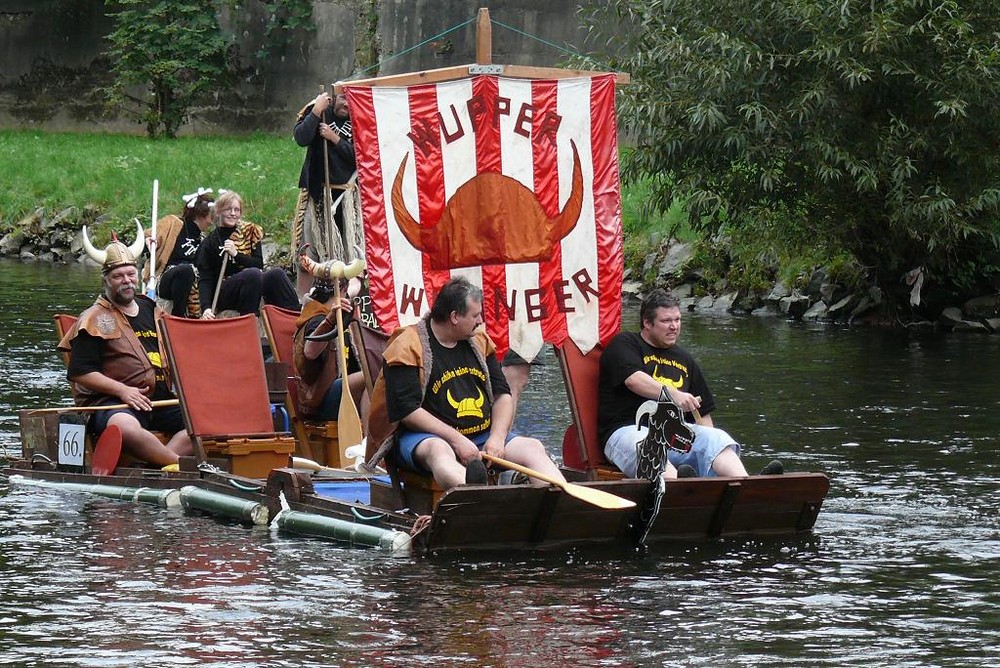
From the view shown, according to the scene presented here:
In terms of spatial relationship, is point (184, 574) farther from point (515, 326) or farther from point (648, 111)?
point (648, 111)

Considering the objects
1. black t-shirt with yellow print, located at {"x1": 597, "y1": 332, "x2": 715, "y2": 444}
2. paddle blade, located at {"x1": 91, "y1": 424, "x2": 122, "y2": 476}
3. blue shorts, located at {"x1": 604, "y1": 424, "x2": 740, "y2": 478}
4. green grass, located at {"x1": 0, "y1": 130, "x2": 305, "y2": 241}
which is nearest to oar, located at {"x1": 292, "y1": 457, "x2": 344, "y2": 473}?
paddle blade, located at {"x1": 91, "y1": 424, "x2": 122, "y2": 476}

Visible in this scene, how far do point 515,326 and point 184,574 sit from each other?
3026mm

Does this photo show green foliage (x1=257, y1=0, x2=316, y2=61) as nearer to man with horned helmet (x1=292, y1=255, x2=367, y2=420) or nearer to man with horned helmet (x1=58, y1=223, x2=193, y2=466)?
man with horned helmet (x1=292, y1=255, x2=367, y2=420)

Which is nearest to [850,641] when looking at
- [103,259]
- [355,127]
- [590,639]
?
[590,639]

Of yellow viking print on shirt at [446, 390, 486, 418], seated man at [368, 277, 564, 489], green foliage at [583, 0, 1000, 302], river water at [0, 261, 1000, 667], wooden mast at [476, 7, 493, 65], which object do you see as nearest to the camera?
river water at [0, 261, 1000, 667]

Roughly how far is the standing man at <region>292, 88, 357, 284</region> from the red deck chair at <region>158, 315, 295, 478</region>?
242 centimetres

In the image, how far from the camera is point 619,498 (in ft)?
30.9

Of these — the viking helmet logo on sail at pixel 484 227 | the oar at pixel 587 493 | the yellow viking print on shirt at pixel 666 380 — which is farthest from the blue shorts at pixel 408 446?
the viking helmet logo on sail at pixel 484 227

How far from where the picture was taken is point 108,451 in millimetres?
11492

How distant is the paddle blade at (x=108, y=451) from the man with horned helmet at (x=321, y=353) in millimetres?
1429

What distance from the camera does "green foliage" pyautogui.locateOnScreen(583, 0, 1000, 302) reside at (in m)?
20.1

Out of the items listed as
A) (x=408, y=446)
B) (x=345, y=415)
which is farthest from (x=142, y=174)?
(x=408, y=446)

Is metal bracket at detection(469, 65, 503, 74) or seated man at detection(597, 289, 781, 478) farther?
metal bracket at detection(469, 65, 503, 74)

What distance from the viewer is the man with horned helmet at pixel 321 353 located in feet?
39.8
